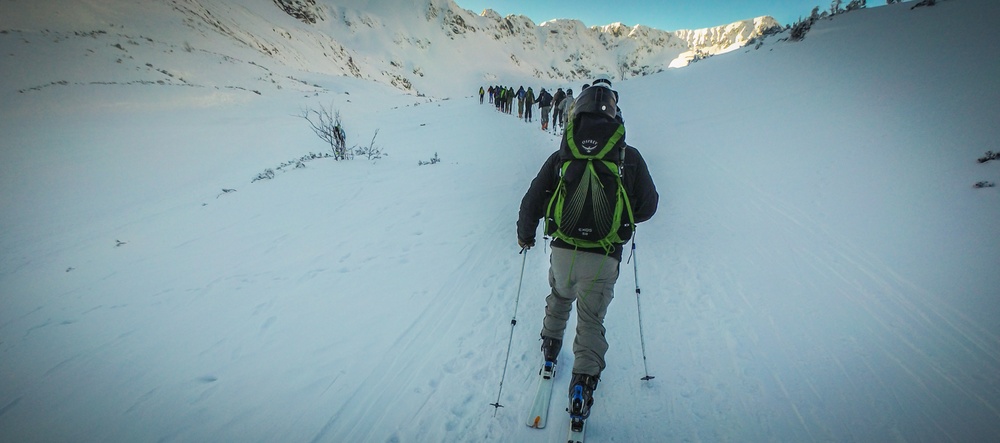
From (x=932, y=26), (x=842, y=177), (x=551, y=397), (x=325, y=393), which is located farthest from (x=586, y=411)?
(x=932, y=26)

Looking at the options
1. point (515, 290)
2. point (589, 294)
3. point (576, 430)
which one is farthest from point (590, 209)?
point (515, 290)

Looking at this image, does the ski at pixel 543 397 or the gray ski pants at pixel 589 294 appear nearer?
the gray ski pants at pixel 589 294

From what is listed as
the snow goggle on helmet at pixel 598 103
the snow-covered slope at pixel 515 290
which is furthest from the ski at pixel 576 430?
the snow goggle on helmet at pixel 598 103

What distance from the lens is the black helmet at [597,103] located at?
233cm

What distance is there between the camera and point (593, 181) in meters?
2.25

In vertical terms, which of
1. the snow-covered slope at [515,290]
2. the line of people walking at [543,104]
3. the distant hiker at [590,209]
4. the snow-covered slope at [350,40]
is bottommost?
the snow-covered slope at [515,290]

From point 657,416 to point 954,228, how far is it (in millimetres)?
5223

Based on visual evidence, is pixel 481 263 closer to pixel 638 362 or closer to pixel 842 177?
pixel 638 362

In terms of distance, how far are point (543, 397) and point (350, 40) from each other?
85.6 meters

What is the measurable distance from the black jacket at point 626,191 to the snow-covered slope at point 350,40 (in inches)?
1196

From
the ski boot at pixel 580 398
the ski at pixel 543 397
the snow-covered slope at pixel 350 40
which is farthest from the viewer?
the snow-covered slope at pixel 350 40

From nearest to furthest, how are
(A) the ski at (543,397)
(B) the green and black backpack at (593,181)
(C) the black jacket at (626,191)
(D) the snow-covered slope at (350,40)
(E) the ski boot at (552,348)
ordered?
1. (B) the green and black backpack at (593,181)
2. (C) the black jacket at (626,191)
3. (A) the ski at (543,397)
4. (E) the ski boot at (552,348)
5. (D) the snow-covered slope at (350,40)

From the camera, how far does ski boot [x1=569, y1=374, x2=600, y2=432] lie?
2350 millimetres

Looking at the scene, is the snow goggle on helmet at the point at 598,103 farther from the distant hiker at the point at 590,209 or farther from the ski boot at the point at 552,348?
the ski boot at the point at 552,348
